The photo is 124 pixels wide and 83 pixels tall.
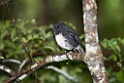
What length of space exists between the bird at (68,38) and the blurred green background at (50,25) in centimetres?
23

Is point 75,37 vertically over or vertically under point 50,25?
under

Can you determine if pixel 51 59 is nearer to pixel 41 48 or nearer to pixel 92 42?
pixel 92 42

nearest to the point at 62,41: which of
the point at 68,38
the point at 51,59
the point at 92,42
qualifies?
the point at 68,38

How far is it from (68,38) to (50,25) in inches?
28.8

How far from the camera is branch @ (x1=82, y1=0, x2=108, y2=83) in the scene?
3.03 m

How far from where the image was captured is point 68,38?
4.09 metres

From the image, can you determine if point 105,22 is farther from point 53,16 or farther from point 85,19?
point 85,19

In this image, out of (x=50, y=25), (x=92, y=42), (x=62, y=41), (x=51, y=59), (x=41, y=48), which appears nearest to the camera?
(x=92, y=42)

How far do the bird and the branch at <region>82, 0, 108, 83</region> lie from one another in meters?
0.94

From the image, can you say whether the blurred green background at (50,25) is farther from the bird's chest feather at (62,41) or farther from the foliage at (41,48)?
the bird's chest feather at (62,41)

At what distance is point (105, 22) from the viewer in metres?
6.39

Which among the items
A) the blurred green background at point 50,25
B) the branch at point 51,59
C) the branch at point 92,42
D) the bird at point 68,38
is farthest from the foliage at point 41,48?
the branch at point 92,42

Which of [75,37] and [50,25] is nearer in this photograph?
[75,37]

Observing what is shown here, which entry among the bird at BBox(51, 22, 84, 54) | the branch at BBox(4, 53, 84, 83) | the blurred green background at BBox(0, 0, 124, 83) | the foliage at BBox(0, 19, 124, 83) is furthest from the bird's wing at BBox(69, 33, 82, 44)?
the branch at BBox(4, 53, 84, 83)
